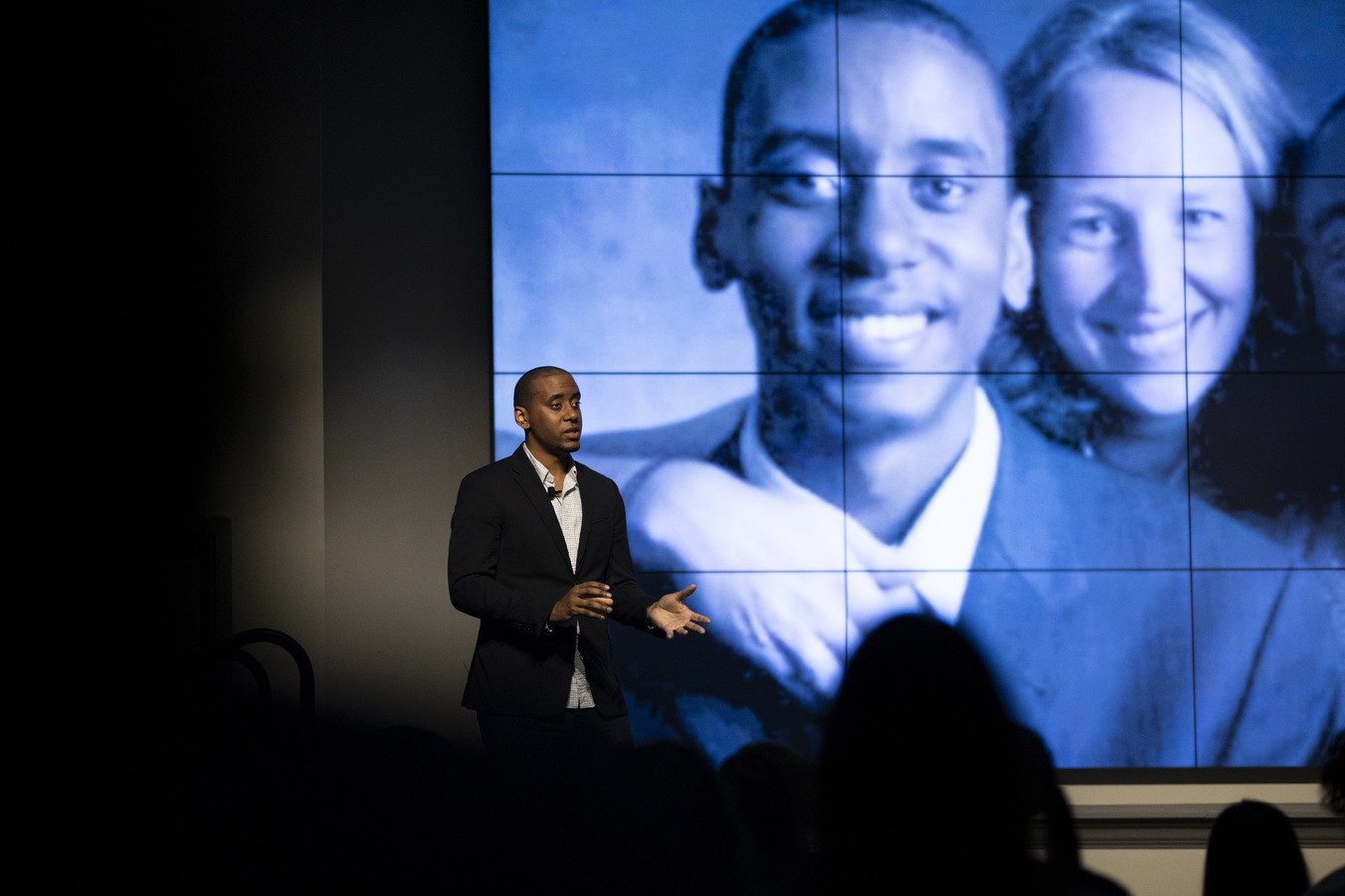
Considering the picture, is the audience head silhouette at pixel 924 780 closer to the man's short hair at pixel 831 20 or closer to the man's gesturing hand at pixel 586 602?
Answer: the man's gesturing hand at pixel 586 602

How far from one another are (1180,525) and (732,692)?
176 cm

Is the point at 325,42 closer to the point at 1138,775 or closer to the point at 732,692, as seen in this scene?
the point at 732,692

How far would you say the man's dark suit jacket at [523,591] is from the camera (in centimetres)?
248

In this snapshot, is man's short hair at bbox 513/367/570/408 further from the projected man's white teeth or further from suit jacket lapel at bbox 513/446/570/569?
the projected man's white teeth

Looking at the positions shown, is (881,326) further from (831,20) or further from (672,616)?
(672,616)

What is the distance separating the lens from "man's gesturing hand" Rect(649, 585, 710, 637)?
2.54 metres

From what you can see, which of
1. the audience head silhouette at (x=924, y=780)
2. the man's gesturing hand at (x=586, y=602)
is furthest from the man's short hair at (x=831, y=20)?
the audience head silhouette at (x=924, y=780)

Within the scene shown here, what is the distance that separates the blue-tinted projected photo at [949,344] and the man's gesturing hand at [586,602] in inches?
52.1

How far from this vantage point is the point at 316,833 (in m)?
1.04

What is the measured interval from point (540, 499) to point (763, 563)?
1.28m

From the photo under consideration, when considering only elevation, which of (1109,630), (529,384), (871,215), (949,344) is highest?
(871,215)

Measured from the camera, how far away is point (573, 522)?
2.69 metres

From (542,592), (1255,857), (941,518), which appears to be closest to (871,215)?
(941,518)

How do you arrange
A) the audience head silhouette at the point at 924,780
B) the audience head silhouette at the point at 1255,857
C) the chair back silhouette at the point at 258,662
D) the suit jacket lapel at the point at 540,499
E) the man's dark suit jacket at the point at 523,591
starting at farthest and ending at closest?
1. the suit jacket lapel at the point at 540,499
2. the man's dark suit jacket at the point at 523,591
3. the chair back silhouette at the point at 258,662
4. the audience head silhouette at the point at 1255,857
5. the audience head silhouette at the point at 924,780
